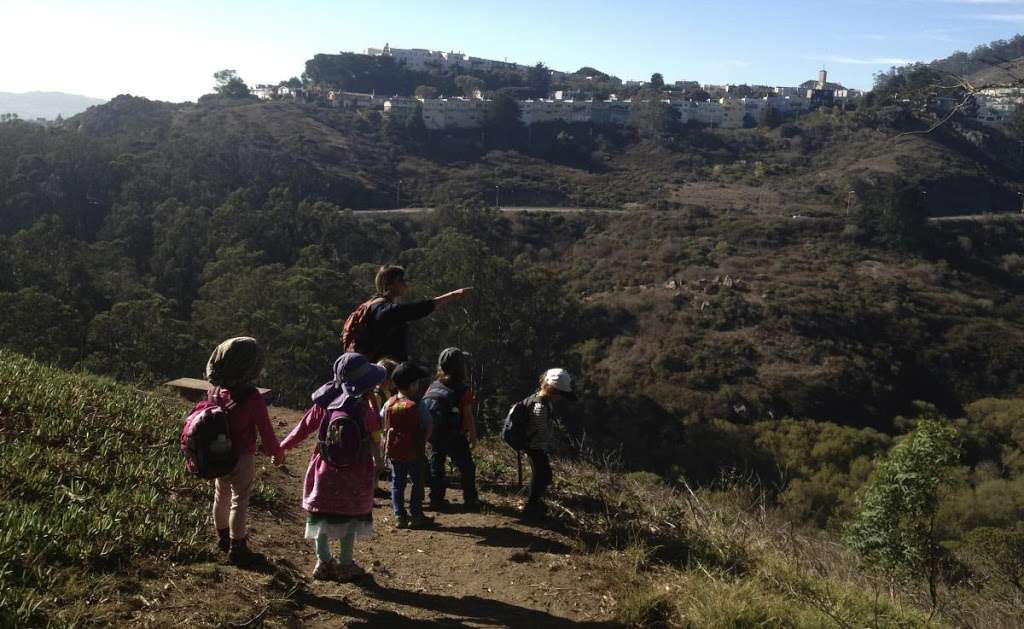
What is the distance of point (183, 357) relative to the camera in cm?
1903

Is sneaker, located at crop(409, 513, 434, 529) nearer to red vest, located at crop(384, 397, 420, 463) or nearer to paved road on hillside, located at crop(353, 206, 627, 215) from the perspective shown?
red vest, located at crop(384, 397, 420, 463)

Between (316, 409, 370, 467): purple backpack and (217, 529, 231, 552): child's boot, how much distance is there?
0.61 metres

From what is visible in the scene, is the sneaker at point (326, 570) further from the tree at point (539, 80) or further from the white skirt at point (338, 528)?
the tree at point (539, 80)

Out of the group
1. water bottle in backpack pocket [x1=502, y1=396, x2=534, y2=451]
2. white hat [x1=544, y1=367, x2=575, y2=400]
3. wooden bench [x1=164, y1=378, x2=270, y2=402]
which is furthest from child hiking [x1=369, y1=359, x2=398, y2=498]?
wooden bench [x1=164, y1=378, x2=270, y2=402]

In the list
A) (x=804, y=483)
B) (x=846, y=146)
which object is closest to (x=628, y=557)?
(x=804, y=483)

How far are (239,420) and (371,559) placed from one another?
1.16 metres

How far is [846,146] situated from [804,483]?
163ft

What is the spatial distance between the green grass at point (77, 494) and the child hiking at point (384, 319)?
1.17m

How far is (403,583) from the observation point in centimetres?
378

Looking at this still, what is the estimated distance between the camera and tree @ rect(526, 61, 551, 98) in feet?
297

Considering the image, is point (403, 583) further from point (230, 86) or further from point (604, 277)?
point (230, 86)

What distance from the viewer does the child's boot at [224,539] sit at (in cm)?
356

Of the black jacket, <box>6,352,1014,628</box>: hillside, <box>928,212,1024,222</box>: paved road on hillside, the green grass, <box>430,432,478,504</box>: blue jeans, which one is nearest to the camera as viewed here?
the green grass

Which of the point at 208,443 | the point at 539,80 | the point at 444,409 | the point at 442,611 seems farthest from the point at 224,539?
the point at 539,80
